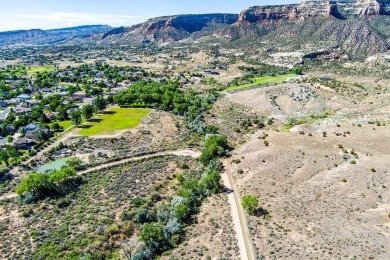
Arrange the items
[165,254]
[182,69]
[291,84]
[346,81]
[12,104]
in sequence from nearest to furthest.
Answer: [165,254], [12,104], [291,84], [346,81], [182,69]

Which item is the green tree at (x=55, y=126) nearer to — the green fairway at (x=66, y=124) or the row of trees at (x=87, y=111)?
Answer: the green fairway at (x=66, y=124)

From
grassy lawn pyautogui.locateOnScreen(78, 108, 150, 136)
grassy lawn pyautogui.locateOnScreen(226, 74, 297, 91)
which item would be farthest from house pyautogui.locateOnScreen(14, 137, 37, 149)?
grassy lawn pyautogui.locateOnScreen(226, 74, 297, 91)

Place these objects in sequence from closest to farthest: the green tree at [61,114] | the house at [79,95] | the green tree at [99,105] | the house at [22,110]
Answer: the green tree at [61,114] → the green tree at [99,105] → the house at [22,110] → the house at [79,95]

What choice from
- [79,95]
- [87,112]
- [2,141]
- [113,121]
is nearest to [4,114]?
[79,95]

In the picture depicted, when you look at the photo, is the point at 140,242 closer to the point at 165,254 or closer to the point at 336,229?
the point at 165,254

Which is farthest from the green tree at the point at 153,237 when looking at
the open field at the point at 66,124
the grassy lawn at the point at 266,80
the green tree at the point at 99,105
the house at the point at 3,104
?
the grassy lawn at the point at 266,80

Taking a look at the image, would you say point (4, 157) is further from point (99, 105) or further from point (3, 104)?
point (3, 104)

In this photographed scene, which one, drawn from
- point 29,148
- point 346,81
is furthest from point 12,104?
→ point 346,81
